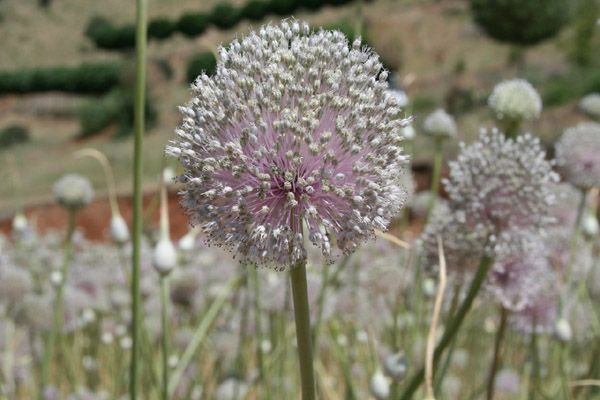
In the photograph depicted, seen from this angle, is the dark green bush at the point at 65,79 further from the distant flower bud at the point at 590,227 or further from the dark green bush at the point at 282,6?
the distant flower bud at the point at 590,227

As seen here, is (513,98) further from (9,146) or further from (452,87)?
(9,146)

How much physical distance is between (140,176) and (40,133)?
561 inches

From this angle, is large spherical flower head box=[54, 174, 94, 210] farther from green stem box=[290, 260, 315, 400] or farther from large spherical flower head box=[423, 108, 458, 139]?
green stem box=[290, 260, 315, 400]

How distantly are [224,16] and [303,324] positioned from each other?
50.4 feet

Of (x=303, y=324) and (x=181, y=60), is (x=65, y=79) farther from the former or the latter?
(x=303, y=324)

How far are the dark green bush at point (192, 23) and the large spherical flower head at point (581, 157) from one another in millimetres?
14659

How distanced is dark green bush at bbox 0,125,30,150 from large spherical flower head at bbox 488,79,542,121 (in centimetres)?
1329

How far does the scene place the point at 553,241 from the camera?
130cm

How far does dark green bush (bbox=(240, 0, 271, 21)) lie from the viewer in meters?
15.1

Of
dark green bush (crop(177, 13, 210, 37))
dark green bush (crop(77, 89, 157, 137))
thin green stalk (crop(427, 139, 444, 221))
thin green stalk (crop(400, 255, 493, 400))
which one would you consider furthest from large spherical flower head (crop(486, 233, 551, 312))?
dark green bush (crop(177, 13, 210, 37))

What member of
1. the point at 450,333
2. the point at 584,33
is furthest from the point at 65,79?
the point at 450,333

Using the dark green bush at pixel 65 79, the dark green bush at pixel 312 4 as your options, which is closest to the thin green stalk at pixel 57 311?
the dark green bush at pixel 312 4

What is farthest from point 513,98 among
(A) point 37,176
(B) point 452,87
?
(A) point 37,176

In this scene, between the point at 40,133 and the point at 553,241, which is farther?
the point at 40,133
